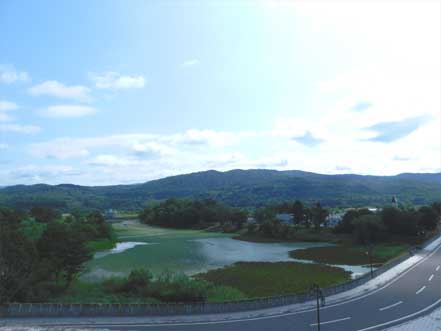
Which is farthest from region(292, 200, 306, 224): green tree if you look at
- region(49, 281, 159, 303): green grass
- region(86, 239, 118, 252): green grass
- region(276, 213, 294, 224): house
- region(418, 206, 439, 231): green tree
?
region(49, 281, 159, 303): green grass

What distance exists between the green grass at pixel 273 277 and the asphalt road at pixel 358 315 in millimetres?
8439

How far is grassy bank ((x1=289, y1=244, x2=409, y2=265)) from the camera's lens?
55.6 meters

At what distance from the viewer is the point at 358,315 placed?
23.8m

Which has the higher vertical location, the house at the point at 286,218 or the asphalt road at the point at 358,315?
the house at the point at 286,218

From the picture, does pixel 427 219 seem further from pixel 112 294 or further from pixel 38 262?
pixel 38 262

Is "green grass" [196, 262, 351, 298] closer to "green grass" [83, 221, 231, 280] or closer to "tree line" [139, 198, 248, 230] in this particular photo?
"green grass" [83, 221, 231, 280]

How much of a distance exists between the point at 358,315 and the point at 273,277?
1941 cm

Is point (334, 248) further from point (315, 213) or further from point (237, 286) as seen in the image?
point (237, 286)

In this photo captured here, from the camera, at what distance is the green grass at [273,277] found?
121 ft

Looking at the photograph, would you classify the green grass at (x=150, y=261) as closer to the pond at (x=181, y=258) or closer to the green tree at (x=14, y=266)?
the pond at (x=181, y=258)

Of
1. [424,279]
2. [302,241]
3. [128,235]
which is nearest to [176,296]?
[424,279]

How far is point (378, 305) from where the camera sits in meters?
26.3

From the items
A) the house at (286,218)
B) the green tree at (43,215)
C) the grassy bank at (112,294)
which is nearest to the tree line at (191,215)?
the house at (286,218)

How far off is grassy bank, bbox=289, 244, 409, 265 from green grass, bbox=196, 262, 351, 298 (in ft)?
24.1
